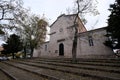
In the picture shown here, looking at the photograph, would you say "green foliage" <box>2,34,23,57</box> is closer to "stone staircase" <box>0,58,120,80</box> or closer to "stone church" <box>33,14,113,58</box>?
"stone church" <box>33,14,113,58</box>

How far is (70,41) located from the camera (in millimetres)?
24375

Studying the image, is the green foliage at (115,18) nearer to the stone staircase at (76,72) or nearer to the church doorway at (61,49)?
the stone staircase at (76,72)

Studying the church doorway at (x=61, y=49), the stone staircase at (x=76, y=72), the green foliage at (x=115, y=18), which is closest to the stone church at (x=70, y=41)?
the church doorway at (x=61, y=49)

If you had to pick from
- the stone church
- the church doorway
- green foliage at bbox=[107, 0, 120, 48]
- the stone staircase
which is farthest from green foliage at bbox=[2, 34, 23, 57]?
green foliage at bbox=[107, 0, 120, 48]

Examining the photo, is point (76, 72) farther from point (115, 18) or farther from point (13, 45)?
point (13, 45)

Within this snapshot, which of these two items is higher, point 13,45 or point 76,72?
point 13,45

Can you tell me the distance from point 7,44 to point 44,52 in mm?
13060

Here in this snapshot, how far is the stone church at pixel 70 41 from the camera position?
61.3 ft

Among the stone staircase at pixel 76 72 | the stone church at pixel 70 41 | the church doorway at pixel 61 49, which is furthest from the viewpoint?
the church doorway at pixel 61 49

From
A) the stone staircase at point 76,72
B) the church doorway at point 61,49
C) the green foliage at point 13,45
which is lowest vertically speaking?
the stone staircase at point 76,72

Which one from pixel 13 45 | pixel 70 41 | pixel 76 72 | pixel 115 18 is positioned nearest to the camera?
pixel 76 72

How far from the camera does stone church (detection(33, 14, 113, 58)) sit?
1869cm

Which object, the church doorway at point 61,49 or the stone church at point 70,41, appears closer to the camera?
the stone church at point 70,41

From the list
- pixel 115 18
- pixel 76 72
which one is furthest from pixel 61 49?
pixel 76 72
